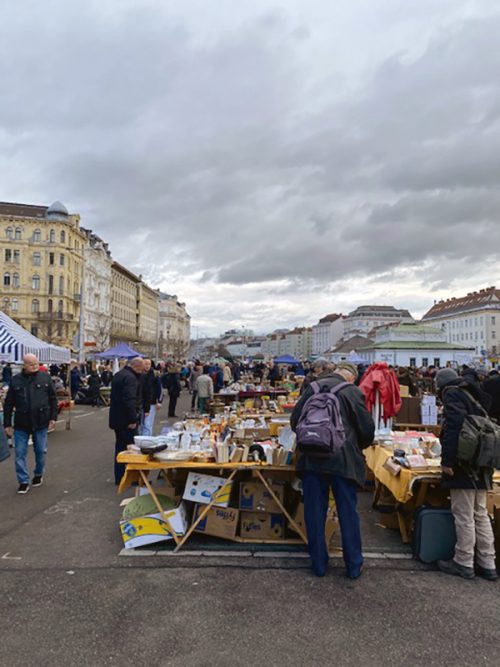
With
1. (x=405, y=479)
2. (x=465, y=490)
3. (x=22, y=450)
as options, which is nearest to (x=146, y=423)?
(x=22, y=450)

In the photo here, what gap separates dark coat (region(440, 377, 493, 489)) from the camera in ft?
13.6

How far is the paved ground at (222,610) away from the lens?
3033 mm

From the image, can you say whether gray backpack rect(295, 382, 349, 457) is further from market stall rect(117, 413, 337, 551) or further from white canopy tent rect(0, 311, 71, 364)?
white canopy tent rect(0, 311, 71, 364)

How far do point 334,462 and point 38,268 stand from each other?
222ft

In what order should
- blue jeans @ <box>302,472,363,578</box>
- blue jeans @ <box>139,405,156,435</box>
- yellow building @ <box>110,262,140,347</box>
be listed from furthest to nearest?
yellow building @ <box>110,262,140,347</box> → blue jeans @ <box>139,405,156,435</box> → blue jeans @ <box>302,472,363,578</box>

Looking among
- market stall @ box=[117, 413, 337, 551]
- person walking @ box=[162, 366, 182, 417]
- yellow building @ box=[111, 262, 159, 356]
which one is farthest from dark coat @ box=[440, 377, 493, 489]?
yellow building @ box=[111, 262, 159, 356]

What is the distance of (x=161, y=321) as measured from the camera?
144 m

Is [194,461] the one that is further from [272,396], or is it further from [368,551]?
[272,396]

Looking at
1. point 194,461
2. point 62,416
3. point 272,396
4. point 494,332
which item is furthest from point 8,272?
point 494,332

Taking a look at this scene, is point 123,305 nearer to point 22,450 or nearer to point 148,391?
point 148,391

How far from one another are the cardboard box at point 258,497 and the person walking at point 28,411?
3.48 metres

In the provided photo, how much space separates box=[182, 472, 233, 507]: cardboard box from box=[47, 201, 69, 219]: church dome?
222ft

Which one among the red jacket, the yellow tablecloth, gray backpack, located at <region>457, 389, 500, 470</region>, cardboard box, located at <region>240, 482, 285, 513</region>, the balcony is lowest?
cardboard box, located at <region>240, 482, 285, 513</region>

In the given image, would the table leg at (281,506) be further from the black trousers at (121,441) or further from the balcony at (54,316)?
the balcony at (54,316)
